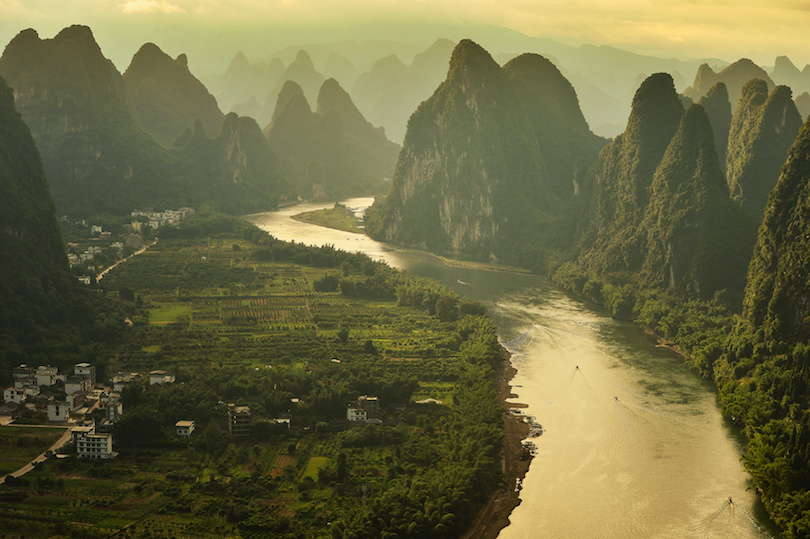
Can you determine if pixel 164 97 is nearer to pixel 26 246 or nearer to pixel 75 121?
pixel 75 121

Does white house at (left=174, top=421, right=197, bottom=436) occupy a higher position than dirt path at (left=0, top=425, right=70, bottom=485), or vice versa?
white house at (left=174, top=421, right=197, bottom=436)

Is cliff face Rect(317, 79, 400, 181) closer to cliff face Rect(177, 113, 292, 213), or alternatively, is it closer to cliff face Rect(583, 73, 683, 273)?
cliff face Rect(177, 113, 292, 213)

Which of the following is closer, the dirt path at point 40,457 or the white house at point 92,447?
the dirt path at point 40,457

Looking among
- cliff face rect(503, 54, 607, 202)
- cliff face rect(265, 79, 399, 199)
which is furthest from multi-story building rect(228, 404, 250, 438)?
cliff face rect(265, 79, 399, 199)

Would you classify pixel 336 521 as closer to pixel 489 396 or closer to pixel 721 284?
pixel 489 396

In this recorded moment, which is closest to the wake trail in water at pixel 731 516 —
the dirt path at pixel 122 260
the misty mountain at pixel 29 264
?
the misty mountain at pixel 29 264

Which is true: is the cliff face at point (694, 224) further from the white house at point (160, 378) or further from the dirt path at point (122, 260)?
the dirt path at point (122, 260)

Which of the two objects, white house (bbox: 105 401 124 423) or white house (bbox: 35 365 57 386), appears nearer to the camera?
white house (bbox: 105 401 124 423)
